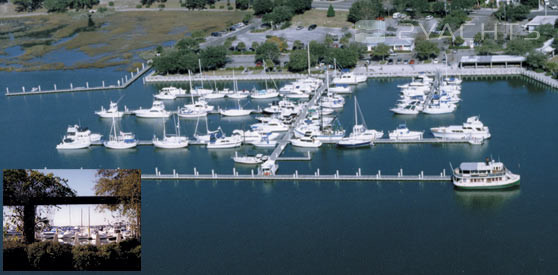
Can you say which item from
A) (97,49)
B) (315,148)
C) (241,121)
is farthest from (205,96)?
(97,49)

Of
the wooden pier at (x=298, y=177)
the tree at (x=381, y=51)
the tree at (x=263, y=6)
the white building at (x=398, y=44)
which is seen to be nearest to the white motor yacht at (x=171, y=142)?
the wooden pier at (x=298, y=177)

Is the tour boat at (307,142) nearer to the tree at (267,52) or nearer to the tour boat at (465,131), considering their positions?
the tour boat at (465,131)

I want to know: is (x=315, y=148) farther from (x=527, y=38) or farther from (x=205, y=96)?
(x=527, y=38)

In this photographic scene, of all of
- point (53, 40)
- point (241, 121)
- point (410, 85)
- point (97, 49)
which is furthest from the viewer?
point (53, 40)

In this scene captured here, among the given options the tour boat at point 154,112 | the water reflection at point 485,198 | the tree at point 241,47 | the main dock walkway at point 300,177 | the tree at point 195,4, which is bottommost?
the water reflection at point 485,198

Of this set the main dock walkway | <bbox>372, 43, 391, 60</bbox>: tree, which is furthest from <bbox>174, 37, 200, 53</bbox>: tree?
the main dock walkway

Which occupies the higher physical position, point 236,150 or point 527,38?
point 527,38
